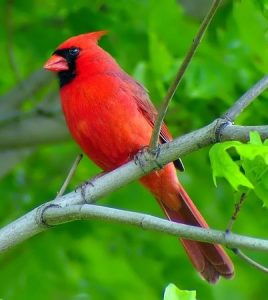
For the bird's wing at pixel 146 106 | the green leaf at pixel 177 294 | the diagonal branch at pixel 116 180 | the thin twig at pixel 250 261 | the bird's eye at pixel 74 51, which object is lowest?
the bird's wing at pixel 146 106

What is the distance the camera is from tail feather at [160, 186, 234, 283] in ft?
11.6

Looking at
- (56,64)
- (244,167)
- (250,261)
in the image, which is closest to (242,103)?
(244,167)

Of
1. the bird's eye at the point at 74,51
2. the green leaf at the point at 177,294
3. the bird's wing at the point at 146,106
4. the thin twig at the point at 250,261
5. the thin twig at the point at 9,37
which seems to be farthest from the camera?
the thin twig at the point at 9,37

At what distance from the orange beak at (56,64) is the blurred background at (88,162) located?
1.00 feet

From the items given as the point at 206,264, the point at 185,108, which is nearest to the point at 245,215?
the point at 185,108

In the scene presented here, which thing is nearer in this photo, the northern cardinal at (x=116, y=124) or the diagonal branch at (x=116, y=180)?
the diagonal branch at (x=116, y=180)

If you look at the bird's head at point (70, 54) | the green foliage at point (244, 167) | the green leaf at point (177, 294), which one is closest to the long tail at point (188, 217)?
the bird's head at point (70, 54)

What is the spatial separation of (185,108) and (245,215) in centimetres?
98

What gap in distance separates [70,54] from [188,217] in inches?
31.8

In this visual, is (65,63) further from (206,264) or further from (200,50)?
(206,264)

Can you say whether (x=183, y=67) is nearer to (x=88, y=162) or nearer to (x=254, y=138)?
(x=254, y=138)

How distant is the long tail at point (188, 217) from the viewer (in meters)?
3.55

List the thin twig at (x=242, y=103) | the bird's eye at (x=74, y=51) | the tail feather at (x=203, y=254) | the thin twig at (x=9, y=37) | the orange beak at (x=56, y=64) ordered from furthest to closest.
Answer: the thin twig at (x=9, y=37), the bird's eye at (x=74, y=51), the orange beak at (x=56, y=64), the tail feather at (x=203, y=254), the thin twig at (x=242, y=103)

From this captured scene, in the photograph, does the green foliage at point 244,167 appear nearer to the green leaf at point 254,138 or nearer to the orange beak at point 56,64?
the green leaf at point 254,138
